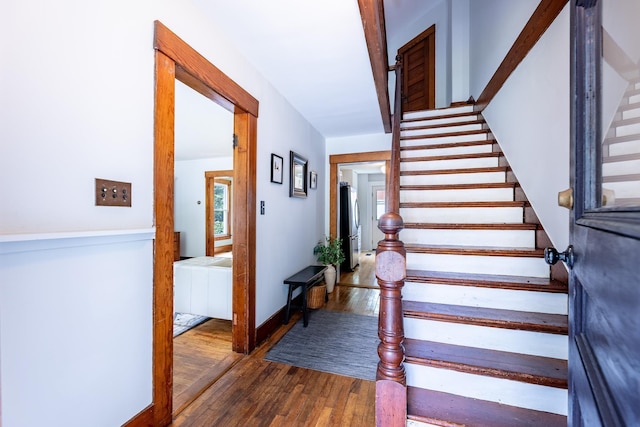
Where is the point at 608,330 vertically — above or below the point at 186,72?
below

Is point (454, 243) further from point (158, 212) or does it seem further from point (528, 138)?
point (158, 212)

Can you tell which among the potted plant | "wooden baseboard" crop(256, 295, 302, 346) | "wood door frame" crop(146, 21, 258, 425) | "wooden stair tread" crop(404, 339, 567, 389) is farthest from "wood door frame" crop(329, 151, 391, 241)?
"wooden stair tread" crop(404, 339, 567, 389)

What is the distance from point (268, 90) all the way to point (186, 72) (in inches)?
39.8

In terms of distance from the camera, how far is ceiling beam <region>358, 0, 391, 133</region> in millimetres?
1572

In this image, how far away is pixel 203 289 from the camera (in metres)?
2.53

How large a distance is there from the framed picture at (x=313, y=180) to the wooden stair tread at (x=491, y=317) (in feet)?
7.49

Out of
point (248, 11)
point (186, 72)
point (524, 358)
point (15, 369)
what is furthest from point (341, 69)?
point (15, 369)

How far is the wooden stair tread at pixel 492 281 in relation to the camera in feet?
4.73

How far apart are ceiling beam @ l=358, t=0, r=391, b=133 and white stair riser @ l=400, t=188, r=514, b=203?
1021mm

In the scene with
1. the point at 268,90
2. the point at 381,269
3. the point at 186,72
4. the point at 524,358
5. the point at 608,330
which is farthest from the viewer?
the point at 268,90

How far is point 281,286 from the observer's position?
8.96ft

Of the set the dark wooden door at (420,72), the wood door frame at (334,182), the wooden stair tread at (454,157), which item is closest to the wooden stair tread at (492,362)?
the wooden stair tread at (454,157)

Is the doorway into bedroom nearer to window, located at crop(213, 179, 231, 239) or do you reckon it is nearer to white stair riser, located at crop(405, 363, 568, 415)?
window, located at crop(213, 179, 231, 239)

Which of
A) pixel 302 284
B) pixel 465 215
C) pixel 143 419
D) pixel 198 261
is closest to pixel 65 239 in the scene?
pixel 143 419
